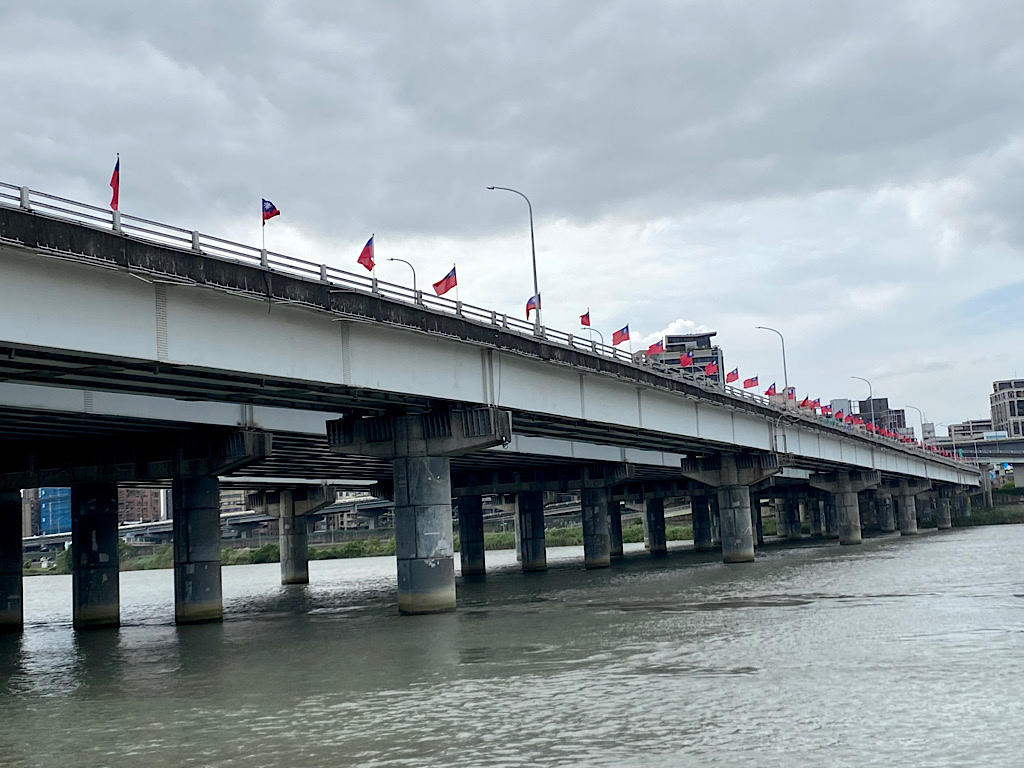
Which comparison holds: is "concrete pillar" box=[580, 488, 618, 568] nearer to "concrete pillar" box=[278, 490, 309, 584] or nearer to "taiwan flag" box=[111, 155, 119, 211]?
"concrete pillar" box=[278, 490, 309, 584]

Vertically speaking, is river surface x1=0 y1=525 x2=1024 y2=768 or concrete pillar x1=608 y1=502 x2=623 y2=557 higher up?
concrete pillar x1=608 y1=502 x2=623 y2=557

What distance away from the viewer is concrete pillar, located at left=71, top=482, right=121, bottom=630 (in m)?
52.2

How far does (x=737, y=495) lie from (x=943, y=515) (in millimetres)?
87512

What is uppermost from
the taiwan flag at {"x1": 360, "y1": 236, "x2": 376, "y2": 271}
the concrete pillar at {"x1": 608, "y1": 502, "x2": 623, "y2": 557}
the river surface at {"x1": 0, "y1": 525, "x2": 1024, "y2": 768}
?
the taiwan flag at {"x1": 360, "y1": 236, "x2": 376, "y2": 271}

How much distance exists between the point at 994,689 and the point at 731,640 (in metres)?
10.8

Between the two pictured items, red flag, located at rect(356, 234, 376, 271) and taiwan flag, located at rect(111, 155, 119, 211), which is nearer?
taiwan flag, located at rect(111, 155, 119, 211)

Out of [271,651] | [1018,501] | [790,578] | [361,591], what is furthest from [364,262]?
[1018,501]

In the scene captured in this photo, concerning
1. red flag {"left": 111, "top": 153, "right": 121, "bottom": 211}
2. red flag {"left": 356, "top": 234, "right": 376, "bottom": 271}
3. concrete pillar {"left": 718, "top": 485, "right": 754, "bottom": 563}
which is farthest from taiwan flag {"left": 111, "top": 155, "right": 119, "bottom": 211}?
concrete pillar {"left": 718, "top": 485, "right": 754, "bottom": 563}

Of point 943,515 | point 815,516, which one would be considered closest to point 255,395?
point 943,515

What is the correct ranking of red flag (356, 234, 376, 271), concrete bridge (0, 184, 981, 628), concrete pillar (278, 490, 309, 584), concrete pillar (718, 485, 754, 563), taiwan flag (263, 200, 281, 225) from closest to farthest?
concrete bridge (0, 184, 981, 628) → taiwan flag (263, 200, 281, 225) → red flag (356, 234, 376, 271) → concrete pillar (718, 485, 754, 563) → concrete pillar (278, 490, 309, 584)

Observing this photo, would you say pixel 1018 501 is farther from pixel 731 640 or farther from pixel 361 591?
pixel 731 640

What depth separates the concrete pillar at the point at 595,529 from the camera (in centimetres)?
9000

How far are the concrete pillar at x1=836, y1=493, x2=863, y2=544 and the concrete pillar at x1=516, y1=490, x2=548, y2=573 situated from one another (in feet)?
112

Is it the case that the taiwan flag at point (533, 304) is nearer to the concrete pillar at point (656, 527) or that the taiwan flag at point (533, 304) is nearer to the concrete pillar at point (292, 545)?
the concrete pillar at point (292, 545)
